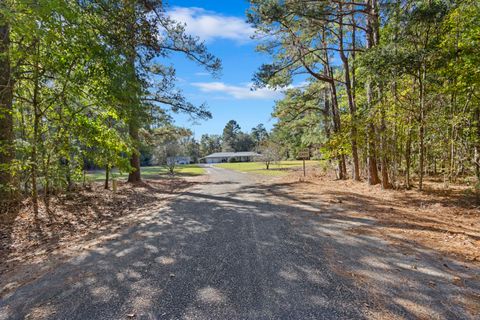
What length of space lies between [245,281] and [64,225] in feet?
17.1

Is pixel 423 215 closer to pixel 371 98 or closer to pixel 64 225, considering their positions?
pixel 371 98

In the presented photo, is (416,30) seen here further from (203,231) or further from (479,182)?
(203,231)

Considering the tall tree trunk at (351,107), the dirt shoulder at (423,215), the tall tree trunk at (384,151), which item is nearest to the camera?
the dirt shoulder at (423,215)

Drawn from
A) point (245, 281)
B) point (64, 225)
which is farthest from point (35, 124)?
point (245, 281)

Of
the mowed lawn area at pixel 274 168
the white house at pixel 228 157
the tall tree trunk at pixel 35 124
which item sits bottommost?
the mowed lawn area at pixel 274 168

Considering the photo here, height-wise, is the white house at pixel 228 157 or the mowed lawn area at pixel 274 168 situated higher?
the white house at pixel 228 157

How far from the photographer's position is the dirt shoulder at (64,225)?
14.0 feet

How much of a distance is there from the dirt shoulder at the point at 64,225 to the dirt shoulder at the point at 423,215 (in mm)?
5292

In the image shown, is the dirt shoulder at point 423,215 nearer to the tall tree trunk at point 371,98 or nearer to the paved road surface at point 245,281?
the paved road surface at point 245,281

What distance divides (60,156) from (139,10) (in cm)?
471

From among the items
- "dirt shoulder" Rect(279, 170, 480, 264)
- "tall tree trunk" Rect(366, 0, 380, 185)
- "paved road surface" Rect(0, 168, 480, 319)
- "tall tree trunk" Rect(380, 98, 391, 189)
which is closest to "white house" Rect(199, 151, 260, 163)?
"tall tree trunk" Rect(366, 0, 380, 185)

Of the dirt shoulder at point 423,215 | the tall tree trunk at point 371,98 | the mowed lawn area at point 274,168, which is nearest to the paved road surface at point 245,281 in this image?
the dirt shoulder at point 423,215

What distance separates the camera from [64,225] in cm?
586

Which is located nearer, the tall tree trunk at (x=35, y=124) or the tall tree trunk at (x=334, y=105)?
the tall tree trunk at (x=35, y=124)
